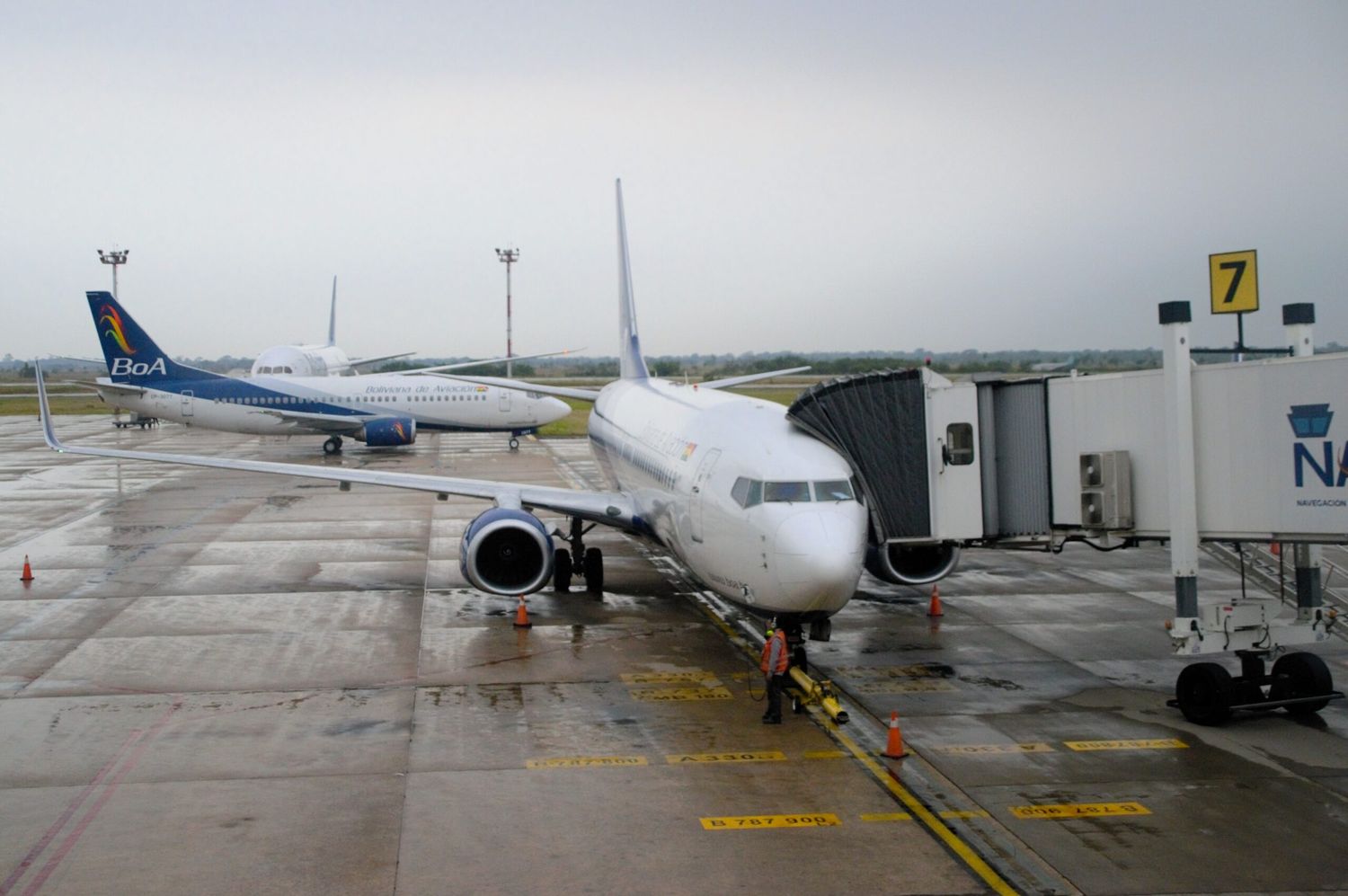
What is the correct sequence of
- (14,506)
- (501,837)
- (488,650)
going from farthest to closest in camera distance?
(14,506), (488,650), (501,837)

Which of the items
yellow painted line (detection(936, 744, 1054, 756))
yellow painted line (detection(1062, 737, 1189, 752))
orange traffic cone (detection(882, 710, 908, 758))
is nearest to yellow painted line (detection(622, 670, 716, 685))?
orange traffic cone (detection(882, 710, 908, 758))

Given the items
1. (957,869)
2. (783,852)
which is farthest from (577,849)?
(957,869)

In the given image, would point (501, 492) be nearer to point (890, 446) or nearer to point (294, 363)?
point (890, 446)

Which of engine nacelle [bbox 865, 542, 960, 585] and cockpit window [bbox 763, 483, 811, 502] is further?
engine nacelle [bbox 865, 542, 960, 585]

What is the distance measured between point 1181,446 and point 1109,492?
1172 mm

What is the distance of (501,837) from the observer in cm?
1235

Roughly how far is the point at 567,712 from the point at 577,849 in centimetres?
494

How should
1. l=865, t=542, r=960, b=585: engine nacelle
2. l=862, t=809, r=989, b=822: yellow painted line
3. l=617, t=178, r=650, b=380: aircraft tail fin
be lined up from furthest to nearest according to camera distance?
l=617, t=178, r=650, b=380: aircraft tail fin < l=865, t=542, r=960, b=585: engine nacelle < l=862, t=809, r=989, b=822: yellow painted line

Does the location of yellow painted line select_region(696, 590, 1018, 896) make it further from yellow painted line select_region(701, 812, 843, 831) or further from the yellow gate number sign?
the yellow gate number sign

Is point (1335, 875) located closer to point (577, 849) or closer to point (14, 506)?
point (577, 849)

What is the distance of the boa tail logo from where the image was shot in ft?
178

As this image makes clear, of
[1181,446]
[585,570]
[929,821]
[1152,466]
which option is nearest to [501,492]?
[585,570]

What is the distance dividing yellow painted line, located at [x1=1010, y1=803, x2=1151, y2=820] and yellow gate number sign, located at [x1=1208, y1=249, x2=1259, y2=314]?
6870 millimetres

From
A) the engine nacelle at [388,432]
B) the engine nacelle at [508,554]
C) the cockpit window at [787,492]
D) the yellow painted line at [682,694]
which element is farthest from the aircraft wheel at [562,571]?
the engine nacelle at [388,432]
